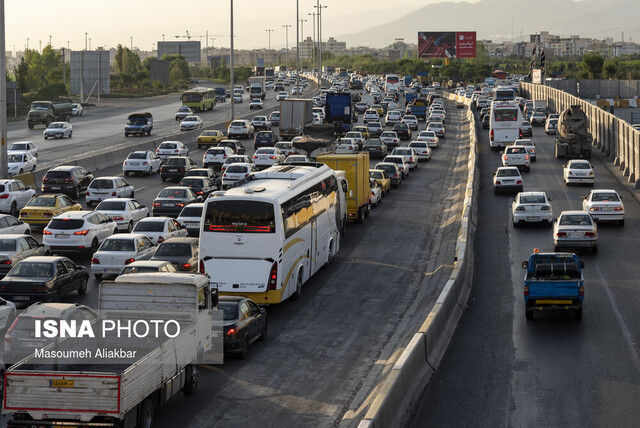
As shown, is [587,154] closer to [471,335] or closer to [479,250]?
[479,250]

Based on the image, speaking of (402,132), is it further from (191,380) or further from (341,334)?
(191,380)

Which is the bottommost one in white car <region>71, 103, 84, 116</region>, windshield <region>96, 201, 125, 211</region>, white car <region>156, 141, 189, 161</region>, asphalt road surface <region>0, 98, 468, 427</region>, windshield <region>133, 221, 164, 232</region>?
asphalt road surface <region>0, 98, 468, 427</region>

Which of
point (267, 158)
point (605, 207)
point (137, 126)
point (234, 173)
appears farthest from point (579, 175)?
point (137, 126)

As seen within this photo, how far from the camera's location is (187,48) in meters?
181

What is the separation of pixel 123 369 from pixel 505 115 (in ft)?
184

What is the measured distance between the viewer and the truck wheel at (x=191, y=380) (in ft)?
62.5

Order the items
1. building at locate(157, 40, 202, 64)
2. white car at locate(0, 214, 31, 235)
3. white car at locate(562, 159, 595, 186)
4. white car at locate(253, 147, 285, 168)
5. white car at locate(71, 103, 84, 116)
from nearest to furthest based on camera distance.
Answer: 1. white car at locate(0, 214, 31, 235)
2. white car at locate(562, 159, 595, 186)
3. white car at locate(253, 147, 285, 168)
4. white car at locate(71, 103, 84, 116)
5. building at locate(157, 40, 202, 64)

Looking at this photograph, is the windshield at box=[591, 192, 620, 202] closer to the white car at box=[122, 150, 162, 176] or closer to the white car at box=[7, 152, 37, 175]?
the white car at box=[122, 150, 162, 176]

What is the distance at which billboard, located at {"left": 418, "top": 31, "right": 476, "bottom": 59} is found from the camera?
541 ft

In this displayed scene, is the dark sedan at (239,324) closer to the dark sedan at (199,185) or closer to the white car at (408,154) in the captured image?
the dark sedan at (199,185)

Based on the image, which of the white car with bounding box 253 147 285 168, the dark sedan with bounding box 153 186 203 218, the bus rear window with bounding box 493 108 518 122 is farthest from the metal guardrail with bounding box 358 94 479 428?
the bus rear window with bounding box 493 108 518 122

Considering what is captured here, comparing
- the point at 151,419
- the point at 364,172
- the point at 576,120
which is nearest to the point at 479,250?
the point at 364,172

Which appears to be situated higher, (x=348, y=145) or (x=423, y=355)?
(x=348, y=145)

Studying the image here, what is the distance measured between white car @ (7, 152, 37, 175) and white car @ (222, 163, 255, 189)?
37.9 feet
